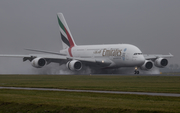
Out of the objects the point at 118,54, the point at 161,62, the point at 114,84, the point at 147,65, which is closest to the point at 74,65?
the point at 118,54

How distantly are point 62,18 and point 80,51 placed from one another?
10577mm

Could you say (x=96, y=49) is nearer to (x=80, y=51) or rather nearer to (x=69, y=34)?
(x=80, y=51)

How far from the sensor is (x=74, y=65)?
6253 cm

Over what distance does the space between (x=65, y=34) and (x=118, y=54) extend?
17949mm

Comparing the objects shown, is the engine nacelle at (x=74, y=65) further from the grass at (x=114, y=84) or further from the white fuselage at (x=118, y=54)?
the grass at (x=114, y=84)

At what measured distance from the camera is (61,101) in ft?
72.2

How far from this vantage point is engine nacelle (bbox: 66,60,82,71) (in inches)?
2450

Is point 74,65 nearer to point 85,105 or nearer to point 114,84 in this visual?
point 114,84

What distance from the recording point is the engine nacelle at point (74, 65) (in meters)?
62.2

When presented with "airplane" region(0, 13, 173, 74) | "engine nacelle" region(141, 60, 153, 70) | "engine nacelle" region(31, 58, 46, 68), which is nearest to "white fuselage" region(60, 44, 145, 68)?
"airplane" region(0, 13, 173, 74)

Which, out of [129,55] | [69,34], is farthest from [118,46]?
[69,34]

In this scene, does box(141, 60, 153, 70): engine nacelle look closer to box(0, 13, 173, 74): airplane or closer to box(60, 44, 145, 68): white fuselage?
box(0, 13, 173, 74): airplane

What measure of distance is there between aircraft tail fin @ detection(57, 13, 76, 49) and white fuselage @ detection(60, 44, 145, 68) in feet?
19.6

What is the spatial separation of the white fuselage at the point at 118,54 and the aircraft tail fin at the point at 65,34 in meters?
5.96
